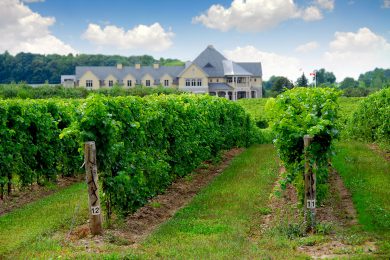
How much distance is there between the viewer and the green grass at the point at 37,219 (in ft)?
39.9

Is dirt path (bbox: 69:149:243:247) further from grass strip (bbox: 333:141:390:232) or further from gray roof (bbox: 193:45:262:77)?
gray roof (bbox: 193:45:262:77)

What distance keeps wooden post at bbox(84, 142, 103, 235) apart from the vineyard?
11.4 inches

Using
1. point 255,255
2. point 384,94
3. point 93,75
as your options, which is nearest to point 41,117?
point 255,255

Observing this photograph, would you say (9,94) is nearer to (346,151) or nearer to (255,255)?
(346,151)

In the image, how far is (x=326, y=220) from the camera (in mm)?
13656

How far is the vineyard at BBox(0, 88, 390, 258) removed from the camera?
11320 mm

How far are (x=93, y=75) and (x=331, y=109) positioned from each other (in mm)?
91845

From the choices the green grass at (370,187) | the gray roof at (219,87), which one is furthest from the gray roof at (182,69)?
the green grass at (370,187)

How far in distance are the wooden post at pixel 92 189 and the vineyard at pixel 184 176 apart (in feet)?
0.95

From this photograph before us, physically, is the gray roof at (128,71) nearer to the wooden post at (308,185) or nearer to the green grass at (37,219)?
the green grass at (37,219)

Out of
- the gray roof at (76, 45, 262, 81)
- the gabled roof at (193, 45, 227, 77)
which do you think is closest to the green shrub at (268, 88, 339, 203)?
the gray roof at (76, 45, 262, 81)

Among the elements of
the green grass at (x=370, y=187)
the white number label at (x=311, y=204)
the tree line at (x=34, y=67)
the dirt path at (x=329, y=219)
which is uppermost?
the tree line at (x=34, y=67)

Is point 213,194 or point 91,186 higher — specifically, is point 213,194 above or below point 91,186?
below

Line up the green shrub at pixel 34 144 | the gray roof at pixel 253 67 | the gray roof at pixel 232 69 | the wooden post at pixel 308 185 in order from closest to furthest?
the wooden post at pixel 308 185 → the green shrub at pixel 34 144 → the gray roof at pixel 232 69 → the gray roof at pixel 253 67
